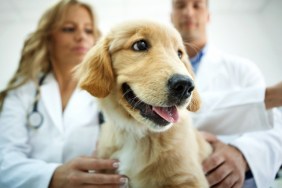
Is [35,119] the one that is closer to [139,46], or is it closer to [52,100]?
[52,100]

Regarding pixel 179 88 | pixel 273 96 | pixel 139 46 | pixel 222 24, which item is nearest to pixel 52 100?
pixel 139 46

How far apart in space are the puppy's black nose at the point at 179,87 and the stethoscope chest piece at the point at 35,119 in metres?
0.73

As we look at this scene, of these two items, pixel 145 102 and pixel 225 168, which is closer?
pixel 145 102

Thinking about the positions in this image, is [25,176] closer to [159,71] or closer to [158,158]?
[158,158]

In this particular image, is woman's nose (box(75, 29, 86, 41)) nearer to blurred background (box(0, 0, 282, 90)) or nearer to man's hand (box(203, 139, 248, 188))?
blurred background (box(0, 0, 282, 90))

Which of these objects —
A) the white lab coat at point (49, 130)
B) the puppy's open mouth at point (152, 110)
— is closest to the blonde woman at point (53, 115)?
the white lab coat at point (49, 130)

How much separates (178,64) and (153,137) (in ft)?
0.80

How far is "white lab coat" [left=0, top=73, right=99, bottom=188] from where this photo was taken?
44.4 inches

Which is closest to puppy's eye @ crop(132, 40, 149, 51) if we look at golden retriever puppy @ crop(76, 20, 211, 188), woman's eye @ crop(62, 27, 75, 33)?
golden retriever puppy @ crop(76, 20, 211, 188)

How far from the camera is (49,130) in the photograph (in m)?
1.18

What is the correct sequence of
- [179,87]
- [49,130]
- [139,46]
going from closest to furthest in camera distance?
[179,87] < [139,46] < [49,130]

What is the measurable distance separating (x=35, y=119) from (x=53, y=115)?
8cm

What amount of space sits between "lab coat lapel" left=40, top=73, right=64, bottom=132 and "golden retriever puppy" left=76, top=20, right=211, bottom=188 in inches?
13.8

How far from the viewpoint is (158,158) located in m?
0.80
